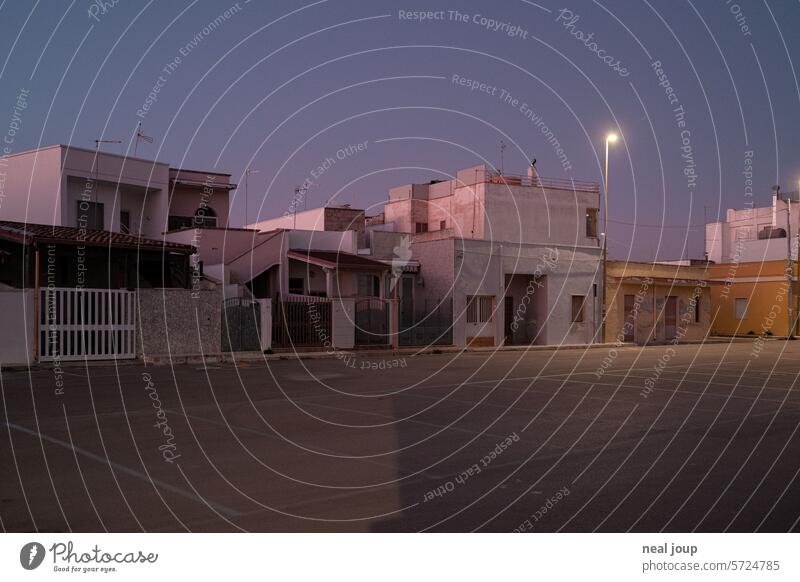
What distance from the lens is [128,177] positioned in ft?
120

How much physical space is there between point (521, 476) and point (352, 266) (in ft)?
85.8

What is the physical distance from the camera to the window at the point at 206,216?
41062mm

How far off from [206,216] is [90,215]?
698 centimetres

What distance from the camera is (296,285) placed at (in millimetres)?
36344

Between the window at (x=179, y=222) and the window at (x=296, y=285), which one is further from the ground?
the window at (x=179, y=222)

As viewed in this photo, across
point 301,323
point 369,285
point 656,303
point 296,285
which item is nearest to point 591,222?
point 656,303

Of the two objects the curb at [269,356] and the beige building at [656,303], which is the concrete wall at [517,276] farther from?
the beige building at [656,303]

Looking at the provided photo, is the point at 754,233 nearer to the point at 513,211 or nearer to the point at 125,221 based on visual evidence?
the point at 513,211

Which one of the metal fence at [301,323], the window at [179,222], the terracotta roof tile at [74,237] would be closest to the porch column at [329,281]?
the metal fence at [301,323]

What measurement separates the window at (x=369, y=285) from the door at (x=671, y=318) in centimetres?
2084

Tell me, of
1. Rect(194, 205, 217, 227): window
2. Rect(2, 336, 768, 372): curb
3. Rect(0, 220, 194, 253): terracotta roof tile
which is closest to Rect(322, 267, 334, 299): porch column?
Rect(2, 336, 768, 372): curb

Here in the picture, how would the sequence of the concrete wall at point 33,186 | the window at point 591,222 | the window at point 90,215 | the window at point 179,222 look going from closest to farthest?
1. the concrete wall at point 33,186
2. the window at point 90,215
3. the window at point 179,222
4. the window at point 591,222

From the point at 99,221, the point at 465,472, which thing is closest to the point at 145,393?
the point at 465,472

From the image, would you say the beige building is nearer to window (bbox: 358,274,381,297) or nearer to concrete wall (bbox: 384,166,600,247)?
concrete wall (bbox: 384,166,600,247)
